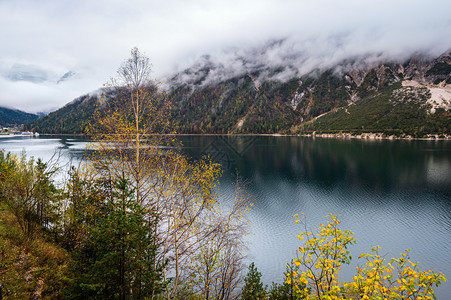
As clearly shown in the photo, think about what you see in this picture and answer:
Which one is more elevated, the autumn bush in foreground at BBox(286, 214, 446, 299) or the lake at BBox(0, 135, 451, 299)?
the autumn bush in foreground at BBox(286, 214, 446, 299)

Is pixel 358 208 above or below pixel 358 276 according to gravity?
below

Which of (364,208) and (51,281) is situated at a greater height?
(51,281)

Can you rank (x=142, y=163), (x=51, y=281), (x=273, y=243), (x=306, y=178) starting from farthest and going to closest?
1. (x=306, y=178)
2. (x=273, y=243)
3. (x=142, y=163)
4. (x=51, y=281)

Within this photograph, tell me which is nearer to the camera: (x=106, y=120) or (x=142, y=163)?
Answer: (x=106, y=120)

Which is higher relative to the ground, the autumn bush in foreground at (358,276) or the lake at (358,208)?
the autumn bush in foreground at (358,276)

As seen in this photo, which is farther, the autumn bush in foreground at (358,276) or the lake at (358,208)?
the lake at (358,208)

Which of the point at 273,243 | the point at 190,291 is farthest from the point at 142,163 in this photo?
the point at 273,243

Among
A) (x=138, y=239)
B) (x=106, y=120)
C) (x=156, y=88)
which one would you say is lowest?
(x=138, y=239)

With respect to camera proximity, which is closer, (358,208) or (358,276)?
(358,276)

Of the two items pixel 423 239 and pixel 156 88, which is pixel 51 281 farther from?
pixel 423 239

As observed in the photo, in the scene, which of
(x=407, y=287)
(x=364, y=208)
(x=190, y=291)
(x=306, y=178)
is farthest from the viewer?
(x=306, y=178)

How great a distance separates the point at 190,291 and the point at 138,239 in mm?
10473

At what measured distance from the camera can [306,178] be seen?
65.1 m

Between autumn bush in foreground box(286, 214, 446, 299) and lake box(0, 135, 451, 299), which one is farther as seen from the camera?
lake box(0, 135, 451, 299)
